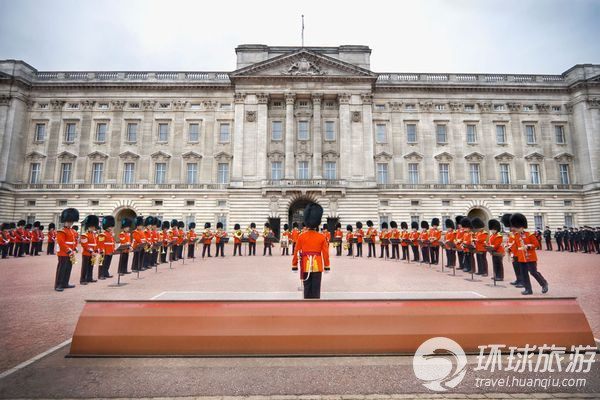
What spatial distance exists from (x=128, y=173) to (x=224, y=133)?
1166cm

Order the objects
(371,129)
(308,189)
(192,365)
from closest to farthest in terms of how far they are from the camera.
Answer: (192,365)
(308,189)
(371,129)

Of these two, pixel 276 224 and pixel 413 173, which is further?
pixel 413 173

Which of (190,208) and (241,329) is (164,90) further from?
(241,329)

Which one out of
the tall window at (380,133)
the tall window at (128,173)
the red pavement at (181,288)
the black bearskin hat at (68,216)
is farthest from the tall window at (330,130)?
the black bearskin hat at (68,216)

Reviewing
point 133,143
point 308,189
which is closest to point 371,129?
point 308,189

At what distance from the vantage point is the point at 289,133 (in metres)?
35.3

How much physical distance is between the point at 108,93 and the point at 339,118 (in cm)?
2678

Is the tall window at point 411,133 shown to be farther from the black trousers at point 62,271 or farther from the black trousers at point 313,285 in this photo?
the black trousers at point 62,271

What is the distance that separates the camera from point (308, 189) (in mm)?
32969

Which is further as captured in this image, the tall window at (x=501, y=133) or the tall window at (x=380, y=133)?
the tall window at (x=501, y=133)

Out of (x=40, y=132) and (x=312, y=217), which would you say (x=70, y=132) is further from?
(x=312, y=217)

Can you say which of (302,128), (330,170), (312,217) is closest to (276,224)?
(330,170)

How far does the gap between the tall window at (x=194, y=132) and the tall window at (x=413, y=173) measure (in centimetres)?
2463

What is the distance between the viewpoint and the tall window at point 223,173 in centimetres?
3569
